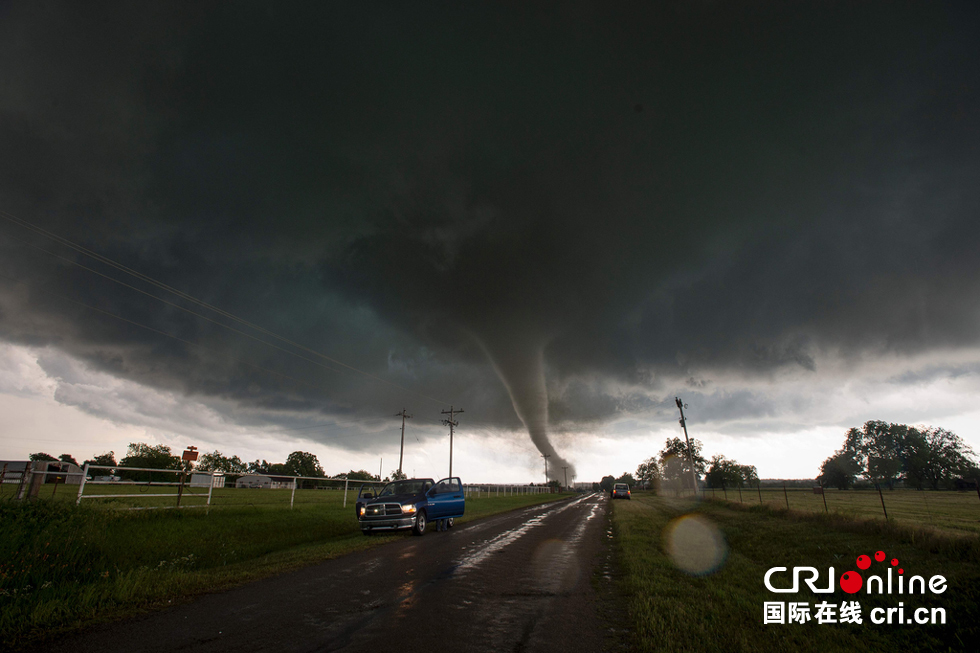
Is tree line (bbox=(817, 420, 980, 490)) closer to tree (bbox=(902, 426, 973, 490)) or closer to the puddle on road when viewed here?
tree (bbox=(902, 426, 973, 490))

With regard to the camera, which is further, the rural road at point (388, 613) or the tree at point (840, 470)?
the tree at point (840, 470)

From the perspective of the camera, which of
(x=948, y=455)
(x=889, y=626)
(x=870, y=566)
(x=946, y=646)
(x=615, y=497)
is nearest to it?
(x=946, y=646)

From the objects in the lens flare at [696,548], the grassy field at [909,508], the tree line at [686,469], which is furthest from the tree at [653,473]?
the lens flare at [696,548]

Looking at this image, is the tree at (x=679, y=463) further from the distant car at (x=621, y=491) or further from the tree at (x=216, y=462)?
the tree at (x=216, y=462)

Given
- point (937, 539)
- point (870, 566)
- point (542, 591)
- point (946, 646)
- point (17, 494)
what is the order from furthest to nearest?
point (17, 494) < point (937, 539) < point (870, 566) < point (542, 591) < point (946, 646)

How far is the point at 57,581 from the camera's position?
25.2ft

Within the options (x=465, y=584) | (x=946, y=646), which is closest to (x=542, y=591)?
(x=465, y=584)

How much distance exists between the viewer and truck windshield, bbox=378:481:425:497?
17.6 metres

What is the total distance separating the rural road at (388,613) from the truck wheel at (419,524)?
19.3 ft

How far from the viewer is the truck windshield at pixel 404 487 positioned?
57.6 ft

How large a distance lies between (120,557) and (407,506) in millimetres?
8148

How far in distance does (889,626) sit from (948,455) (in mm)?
159837

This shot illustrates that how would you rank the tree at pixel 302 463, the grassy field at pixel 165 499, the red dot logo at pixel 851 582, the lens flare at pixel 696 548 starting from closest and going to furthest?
the red dot logo at pixel 851 582
the lens flare at pixel 696 548
the grassy field at pixel 165 499
the tree at pixel 302 463

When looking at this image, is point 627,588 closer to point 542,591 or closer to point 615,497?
point 542,591
